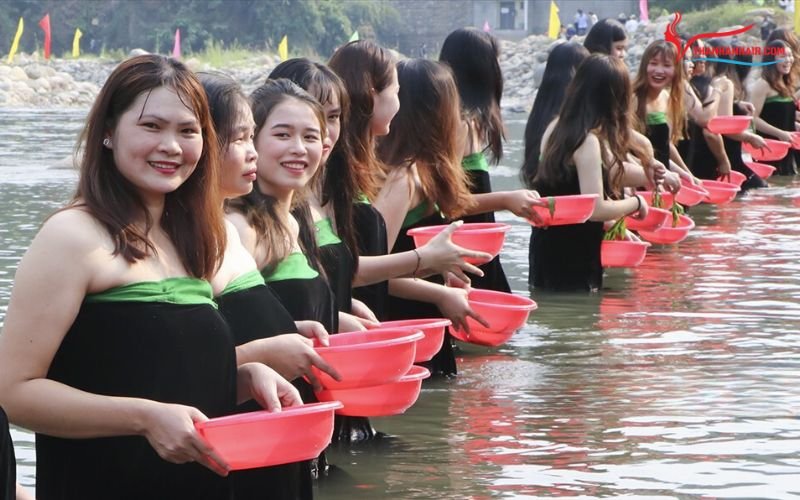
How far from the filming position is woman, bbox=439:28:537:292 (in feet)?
24.3

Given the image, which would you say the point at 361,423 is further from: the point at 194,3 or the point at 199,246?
the point at 194,3

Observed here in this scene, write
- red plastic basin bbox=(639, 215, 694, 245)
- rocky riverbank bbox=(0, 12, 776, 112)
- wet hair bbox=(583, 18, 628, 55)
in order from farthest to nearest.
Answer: rocky riverbank bbox=(0, 12, 776, 112), wet hair bbox=(583, 18, 628, 55), red plastic basin bbox=(639, 215, 694, 245)

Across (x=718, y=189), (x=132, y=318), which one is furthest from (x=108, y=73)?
(x=132, y=318)

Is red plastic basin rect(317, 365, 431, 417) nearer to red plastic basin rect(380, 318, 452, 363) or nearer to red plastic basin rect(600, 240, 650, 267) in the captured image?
red plastic basin rect(380, 318, 452, 363)

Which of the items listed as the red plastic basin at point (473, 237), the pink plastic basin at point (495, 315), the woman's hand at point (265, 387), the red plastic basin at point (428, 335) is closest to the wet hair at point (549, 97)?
the pink plastic basin at point (495, 315)

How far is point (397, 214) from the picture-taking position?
20.5ft

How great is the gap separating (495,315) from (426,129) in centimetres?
83

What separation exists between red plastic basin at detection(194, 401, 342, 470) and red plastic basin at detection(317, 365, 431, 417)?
123cm

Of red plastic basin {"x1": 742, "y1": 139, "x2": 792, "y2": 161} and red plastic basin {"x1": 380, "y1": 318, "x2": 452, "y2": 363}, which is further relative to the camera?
red plastic basin {"x1": 742, "y1": 139, "x2": 792, "y2": 161}

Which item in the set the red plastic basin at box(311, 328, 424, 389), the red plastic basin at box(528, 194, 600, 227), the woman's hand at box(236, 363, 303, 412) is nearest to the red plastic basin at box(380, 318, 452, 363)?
the red plastic basin at box(311, 328, 424, 389)

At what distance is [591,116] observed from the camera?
8281mm

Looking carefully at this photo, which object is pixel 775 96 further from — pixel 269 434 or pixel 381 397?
pixel 269 434

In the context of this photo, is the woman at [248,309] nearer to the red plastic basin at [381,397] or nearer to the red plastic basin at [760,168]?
the red plastic basin at [381,397]

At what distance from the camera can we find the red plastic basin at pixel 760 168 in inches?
577
